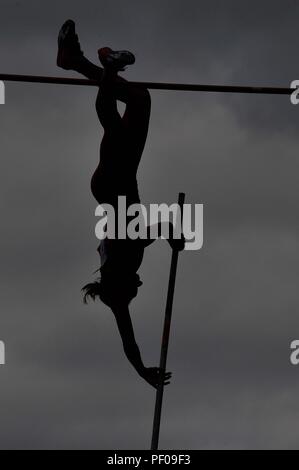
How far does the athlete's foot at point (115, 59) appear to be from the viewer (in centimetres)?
2077

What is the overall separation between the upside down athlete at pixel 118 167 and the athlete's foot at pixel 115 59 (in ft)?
0.06

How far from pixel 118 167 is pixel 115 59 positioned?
1.52m

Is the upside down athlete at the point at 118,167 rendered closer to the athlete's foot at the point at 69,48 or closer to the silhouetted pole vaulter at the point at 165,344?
the athlete's foot at the point at 69,48

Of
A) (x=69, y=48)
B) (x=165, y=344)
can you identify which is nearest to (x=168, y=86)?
(x=69, y=48)

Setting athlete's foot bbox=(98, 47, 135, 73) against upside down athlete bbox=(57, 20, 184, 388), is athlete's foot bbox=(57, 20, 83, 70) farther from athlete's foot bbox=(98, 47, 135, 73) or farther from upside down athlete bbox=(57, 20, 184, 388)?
athlete's foot bbox=(98, 47, 135, 73)

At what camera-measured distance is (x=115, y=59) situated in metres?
20.8

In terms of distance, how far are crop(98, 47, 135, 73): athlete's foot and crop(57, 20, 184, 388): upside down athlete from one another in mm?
17

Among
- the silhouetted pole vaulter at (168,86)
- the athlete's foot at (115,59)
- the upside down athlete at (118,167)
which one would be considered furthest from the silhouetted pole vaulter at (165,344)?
the athlete's foot at (115,59)

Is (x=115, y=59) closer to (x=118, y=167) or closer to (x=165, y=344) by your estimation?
(x=118, y=167)

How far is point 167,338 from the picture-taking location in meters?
22.2

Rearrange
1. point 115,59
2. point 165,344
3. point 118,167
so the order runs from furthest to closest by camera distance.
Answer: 1. point 165,344
2. point 118,167
3. point 115,59
